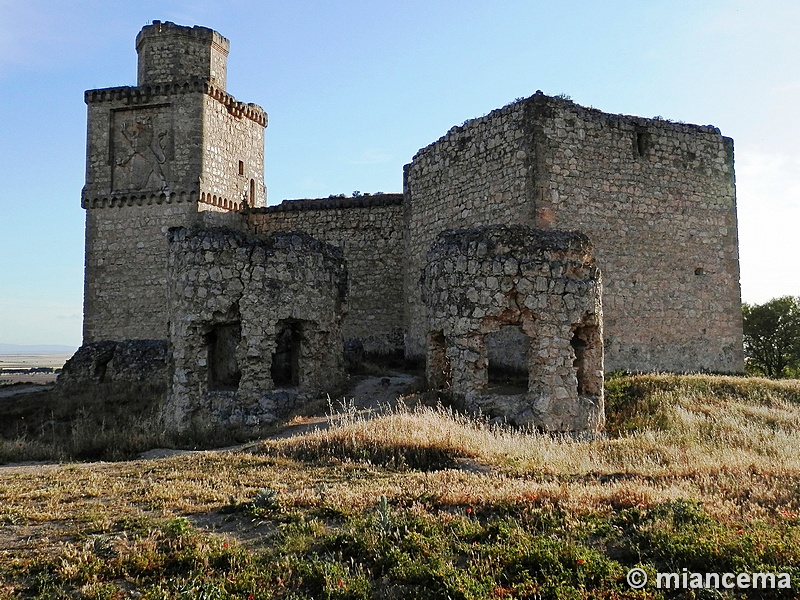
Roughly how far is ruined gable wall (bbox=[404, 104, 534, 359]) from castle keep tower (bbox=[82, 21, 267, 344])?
333 inches

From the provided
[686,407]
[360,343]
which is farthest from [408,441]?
[360,343]

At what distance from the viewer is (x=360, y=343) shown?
19.6 metres

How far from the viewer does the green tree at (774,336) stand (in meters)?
26.7

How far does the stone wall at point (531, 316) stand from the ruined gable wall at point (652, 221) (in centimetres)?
379

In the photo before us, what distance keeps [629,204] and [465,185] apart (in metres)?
3.74

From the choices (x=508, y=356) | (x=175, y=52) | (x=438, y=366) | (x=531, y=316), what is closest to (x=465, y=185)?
(x=508, y=356)

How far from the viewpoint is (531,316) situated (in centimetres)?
1020

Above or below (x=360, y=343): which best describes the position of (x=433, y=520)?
below

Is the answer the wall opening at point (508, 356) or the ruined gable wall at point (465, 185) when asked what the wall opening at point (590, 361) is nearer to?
the wall opening at point (508, 356)

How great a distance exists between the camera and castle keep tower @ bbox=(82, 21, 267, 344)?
882 inches

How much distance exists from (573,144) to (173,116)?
14504 millimetres

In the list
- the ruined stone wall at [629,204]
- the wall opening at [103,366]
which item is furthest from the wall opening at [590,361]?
the wall opening at [103,366]

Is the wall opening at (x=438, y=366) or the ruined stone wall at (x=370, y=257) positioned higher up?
the ruined stone wall at (x=370, y=257)

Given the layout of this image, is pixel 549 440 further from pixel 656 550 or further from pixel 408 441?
pixel 656 550
